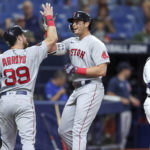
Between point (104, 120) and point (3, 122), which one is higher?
point (3, 122)

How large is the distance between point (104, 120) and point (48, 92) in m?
1.59

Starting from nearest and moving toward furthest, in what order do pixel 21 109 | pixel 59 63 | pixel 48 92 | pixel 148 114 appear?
pixel 21 109 → pixel 148 114 → pixel 48 92 → pixel 59 63

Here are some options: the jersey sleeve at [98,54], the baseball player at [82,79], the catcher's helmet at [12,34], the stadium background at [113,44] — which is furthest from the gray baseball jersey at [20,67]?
the stadium background at [113,44]

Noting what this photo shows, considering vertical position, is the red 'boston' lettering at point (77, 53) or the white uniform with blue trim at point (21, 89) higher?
the red 'boston' lettering at point (77, 53)

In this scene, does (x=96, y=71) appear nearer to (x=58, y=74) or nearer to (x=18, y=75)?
(x=18, y=75)

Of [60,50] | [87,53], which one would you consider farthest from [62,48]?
[87,53]

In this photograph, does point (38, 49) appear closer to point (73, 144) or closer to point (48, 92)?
point (73, 144)

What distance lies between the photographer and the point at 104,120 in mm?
10211

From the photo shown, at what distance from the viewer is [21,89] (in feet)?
18.8

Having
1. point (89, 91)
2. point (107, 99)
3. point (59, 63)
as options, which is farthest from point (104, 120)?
point (89, 91)

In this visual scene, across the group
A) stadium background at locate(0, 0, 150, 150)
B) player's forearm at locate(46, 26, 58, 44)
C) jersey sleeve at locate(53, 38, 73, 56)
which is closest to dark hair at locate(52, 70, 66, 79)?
stadium background at locate(0, 0, 150, 150)

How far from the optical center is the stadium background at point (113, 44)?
9.34 m

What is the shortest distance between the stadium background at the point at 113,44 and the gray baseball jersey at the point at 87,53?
196 centimetres

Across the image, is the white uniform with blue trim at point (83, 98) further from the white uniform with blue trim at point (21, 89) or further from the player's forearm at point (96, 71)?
the white uniform with blue trim at point (21, 89)
